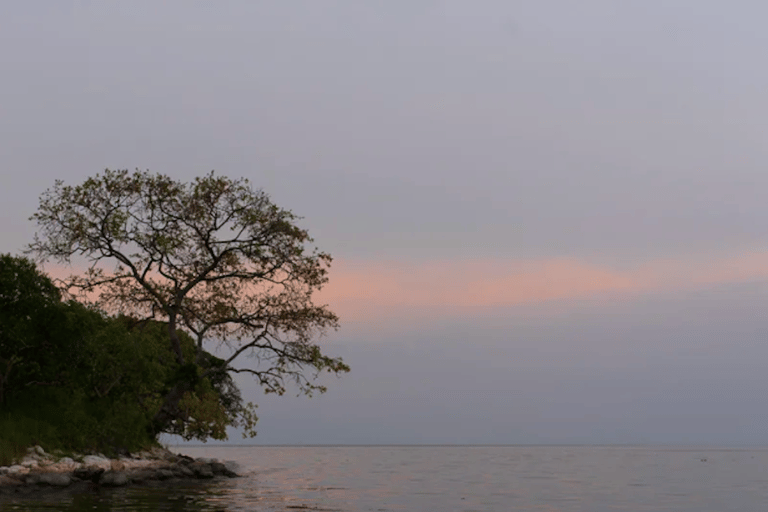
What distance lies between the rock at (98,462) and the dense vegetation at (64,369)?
3.92ft

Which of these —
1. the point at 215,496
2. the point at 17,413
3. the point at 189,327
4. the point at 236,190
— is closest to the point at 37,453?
the point at 17,413

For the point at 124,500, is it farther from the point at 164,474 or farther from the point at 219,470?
the point at 219,470

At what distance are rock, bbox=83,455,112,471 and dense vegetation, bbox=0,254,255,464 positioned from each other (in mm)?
1194

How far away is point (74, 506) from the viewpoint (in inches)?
1125

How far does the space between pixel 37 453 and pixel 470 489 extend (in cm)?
2148

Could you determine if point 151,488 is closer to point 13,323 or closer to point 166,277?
point 13,323

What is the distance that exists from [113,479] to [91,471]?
3.96ft

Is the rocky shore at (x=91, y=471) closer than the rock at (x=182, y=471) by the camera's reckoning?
Yes

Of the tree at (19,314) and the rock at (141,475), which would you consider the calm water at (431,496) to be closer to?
the rock at (141,475)

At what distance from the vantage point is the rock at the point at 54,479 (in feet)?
115

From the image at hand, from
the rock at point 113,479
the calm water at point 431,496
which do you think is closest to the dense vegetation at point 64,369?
the rock at point 113,479

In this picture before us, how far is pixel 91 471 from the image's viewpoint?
1490 inches

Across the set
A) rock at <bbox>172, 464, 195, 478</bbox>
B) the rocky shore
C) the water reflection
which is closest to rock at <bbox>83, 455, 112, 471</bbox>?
the rocky shore

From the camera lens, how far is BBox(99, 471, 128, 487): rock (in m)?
38.2
